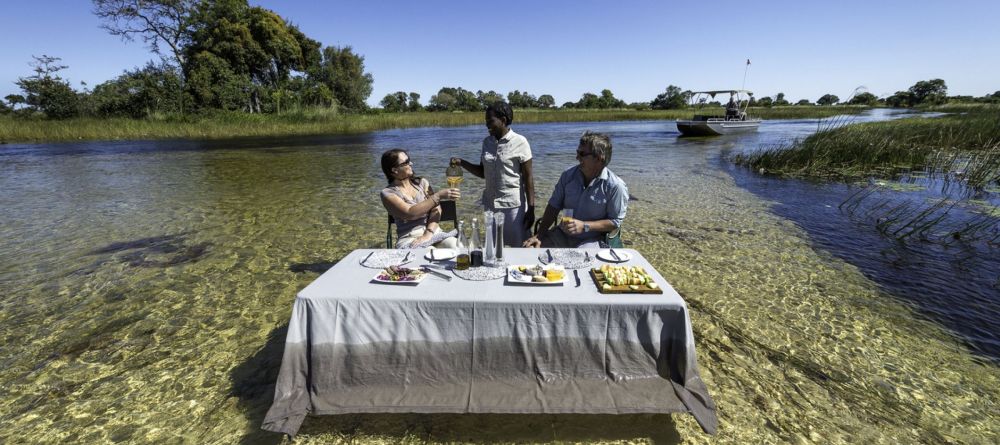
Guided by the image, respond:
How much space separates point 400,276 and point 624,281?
1.26 m

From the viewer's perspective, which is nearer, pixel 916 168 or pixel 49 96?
pixel 916 168

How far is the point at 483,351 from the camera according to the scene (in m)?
2.29

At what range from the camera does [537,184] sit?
11266 millimetres

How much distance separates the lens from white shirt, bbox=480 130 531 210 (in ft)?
13.2

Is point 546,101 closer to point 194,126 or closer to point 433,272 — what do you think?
point 194,126

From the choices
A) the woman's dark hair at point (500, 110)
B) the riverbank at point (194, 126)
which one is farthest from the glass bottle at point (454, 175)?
the riverbank at point (194, 126)

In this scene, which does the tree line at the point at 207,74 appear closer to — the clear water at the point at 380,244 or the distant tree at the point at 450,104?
the clear water at the point at 380,244

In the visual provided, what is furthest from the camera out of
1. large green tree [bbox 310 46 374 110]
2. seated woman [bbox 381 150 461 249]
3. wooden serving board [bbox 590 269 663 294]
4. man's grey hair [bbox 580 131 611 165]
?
large green tree [bbox 310 46 374 110]

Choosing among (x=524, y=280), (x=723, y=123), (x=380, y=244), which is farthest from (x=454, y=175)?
(x=723, y=123)

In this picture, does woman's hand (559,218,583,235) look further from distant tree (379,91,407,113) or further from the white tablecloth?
distant tree (379,91,407,113)

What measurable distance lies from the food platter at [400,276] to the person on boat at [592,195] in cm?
140

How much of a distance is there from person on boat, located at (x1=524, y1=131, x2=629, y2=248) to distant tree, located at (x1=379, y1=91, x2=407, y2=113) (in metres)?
57.9

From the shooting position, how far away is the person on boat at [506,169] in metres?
3.90

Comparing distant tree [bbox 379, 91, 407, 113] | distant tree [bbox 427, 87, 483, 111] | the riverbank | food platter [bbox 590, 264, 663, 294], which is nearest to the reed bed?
the riverbank
